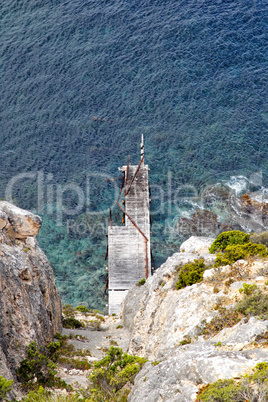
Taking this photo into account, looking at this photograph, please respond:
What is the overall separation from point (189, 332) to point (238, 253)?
8.99 m

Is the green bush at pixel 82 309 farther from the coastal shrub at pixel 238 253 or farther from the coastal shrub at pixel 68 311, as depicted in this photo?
the coastal shrub at pixel 238 253

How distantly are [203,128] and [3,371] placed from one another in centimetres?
5650

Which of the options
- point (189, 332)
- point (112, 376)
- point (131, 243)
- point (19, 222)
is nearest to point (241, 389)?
point (189, 332)

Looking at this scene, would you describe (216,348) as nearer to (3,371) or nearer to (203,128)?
(3,371)

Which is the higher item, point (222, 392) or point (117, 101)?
point (117, 101)

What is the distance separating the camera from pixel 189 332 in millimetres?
24594

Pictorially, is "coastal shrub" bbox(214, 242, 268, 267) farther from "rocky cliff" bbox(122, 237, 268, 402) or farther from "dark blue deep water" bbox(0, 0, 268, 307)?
"dark blue deep water" bbox(0, 0, 268, 307)

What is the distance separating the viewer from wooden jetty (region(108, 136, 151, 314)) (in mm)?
50281

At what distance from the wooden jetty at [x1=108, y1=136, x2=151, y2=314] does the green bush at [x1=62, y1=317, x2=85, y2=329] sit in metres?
6.41

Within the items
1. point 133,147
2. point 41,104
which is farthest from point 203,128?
point 41,104

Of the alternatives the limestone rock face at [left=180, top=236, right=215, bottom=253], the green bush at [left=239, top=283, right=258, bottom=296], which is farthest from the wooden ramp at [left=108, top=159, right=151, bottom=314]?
the green bush at [left=239, top=283, right=258, bottom=296]

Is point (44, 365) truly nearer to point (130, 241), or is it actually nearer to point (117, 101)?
point (130, 241)

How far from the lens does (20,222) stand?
34.7m

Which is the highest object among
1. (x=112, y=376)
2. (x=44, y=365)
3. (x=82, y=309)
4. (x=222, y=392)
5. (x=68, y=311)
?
(x=222, y=392)
